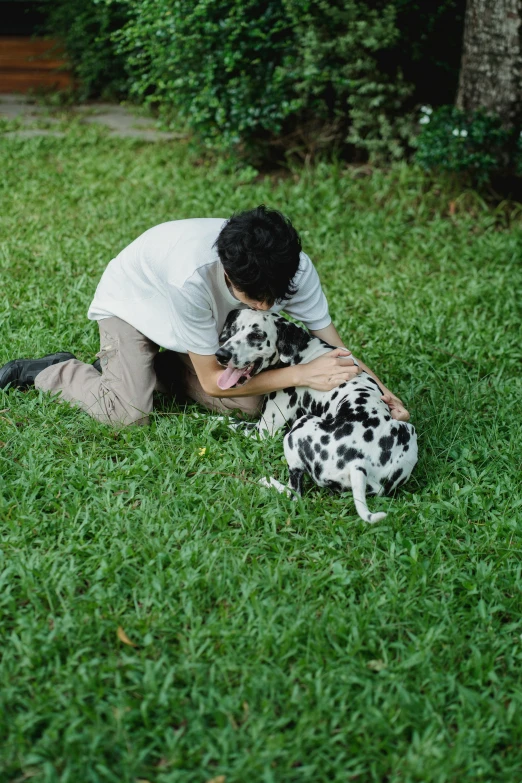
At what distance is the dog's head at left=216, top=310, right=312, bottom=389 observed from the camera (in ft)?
12.2

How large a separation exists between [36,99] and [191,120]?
3.86m

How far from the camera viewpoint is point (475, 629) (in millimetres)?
2912

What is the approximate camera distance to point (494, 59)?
6797mm

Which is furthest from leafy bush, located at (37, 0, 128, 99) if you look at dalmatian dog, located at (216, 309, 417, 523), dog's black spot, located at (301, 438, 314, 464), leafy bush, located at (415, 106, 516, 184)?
dog's black spot, located at (301, 438, 314, 464)

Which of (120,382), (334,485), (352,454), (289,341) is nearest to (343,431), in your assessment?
(352,454)

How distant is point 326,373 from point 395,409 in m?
0.36

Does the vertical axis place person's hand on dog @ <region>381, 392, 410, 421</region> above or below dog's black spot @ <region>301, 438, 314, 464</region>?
above

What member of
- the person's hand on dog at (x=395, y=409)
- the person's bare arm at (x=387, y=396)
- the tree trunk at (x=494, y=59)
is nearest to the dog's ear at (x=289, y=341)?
the person's bare arm at (x=387, y=396)

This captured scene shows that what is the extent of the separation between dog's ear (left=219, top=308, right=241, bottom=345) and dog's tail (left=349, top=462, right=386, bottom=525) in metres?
0.86

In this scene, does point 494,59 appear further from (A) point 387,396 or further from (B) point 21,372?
(B) point 21,372

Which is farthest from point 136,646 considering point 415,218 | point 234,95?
point 234,95

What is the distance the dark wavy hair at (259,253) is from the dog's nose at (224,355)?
1.13 ft

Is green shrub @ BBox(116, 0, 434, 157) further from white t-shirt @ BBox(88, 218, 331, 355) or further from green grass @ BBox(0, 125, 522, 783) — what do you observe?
white t-shirt @ BBox(88, 218, 331, 355)

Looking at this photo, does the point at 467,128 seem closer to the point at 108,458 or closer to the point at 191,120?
the point at 191,120
